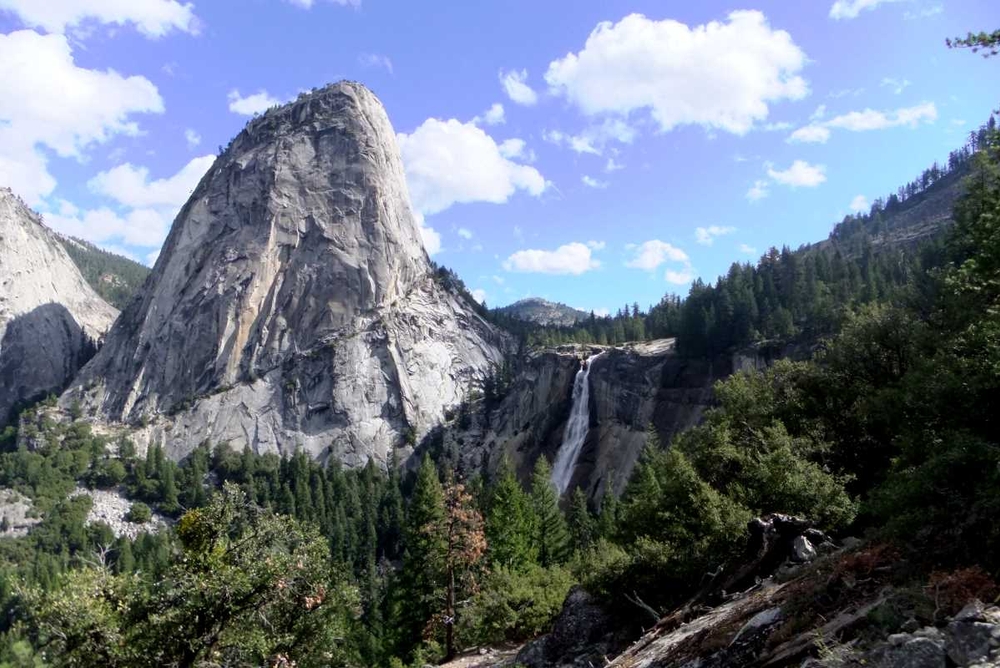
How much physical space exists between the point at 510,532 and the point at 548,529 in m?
8.14

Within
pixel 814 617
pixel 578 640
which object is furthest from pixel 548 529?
pixel 814 617

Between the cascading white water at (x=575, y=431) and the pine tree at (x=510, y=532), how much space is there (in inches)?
1626

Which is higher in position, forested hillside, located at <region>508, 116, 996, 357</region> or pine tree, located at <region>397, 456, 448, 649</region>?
forested hillside, located at <region>508, 116, 996, 357</region>

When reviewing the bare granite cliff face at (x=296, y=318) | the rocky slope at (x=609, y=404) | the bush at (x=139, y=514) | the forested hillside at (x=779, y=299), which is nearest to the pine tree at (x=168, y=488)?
the bush at (x=139, y=514)

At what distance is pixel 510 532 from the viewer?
125 ft

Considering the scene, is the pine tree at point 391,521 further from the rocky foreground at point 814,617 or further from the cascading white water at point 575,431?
the rocky foreground at point 814,617

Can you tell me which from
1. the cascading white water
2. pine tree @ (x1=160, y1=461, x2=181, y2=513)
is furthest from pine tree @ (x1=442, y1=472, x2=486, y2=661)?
pine tree @ (x1=160, y1=461, x2=181, y2=513)

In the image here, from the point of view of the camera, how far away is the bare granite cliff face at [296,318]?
124938mm

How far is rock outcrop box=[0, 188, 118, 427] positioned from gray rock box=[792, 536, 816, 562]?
17845cm

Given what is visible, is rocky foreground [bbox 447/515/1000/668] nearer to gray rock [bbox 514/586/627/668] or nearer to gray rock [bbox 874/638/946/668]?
Answer: gray rock [bbox 874/638/946/668]

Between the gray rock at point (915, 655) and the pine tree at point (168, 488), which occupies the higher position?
the gray rock at point (915, 655)

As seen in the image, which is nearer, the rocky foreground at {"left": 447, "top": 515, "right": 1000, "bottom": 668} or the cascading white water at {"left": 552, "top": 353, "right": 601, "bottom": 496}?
the rocky foreground at {"left": 447, "top": 515, "right": 1000, "bottom": 668}

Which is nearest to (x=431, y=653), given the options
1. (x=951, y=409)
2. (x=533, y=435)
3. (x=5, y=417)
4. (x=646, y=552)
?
(x=646, y=552)

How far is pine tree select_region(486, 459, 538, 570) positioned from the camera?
36625 mm
